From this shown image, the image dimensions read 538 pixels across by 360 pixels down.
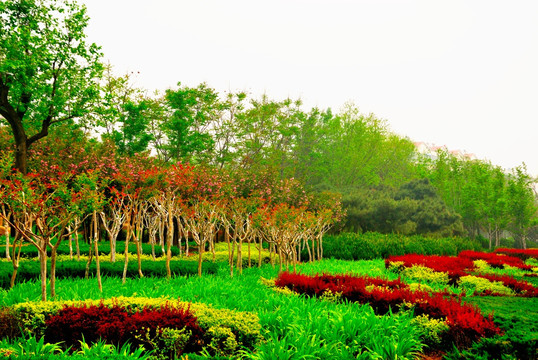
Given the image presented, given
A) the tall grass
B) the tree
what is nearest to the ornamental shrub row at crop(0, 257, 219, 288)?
the tall grass

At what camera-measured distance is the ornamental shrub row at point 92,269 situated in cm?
967

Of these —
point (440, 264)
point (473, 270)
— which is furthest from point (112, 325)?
point (473, 270)

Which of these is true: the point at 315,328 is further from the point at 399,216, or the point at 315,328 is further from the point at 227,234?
the point at 399,216

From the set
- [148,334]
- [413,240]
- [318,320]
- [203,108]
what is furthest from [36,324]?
[203,108]

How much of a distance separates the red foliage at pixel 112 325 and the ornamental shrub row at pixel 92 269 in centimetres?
518

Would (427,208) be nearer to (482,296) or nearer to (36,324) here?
(482,296)

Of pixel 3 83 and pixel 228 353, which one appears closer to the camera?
pixel 228 353

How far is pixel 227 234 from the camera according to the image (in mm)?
12797

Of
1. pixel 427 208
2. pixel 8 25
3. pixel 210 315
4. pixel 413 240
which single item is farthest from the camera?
pixel 427 208

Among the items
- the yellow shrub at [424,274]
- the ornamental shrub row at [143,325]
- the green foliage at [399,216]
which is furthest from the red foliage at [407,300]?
the green foliage at [399,216]

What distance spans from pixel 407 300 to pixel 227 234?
7.25 metres

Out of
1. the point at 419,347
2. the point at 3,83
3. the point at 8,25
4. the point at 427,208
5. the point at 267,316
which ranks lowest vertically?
the point at 419,347

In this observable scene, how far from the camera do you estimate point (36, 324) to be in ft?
17.6

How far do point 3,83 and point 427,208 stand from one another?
2456 cm
